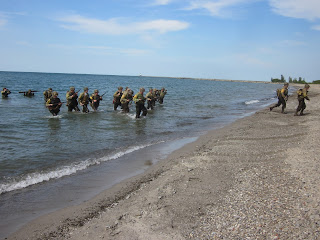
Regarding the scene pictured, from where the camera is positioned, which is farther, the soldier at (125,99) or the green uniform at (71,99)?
the green uniform at (71,99)

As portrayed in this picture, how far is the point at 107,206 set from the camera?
5594 mm

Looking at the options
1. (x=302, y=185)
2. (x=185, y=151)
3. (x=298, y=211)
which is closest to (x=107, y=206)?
(x=298, y=211)

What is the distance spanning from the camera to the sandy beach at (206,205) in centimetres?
427

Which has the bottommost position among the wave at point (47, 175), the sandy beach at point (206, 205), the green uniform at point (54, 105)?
the wave at point (47, 175)

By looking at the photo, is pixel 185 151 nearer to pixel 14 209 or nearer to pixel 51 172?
pixel 51 172

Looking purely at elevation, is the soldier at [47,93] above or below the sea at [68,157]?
above

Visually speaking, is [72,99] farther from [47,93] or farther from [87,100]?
[47,93]

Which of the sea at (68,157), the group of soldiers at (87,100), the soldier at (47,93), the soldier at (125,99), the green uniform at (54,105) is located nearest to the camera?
the sea at (68,157)

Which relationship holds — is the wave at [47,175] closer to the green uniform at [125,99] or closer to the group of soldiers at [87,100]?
the group of soldiers at [87,100]

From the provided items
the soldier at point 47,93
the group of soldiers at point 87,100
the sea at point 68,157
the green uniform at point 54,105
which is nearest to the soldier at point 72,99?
the group of soldiers at point 87,100

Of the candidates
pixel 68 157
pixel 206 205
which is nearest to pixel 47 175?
pixel 68 157

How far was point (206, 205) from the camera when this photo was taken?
5.15m

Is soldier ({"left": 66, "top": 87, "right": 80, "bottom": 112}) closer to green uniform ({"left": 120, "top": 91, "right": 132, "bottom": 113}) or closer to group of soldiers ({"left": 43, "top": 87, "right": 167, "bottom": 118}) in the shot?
group of soldiers ({"left": 43, "top": 87, "right": 167, "bottom": 118})

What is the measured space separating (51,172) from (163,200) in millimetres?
3965
